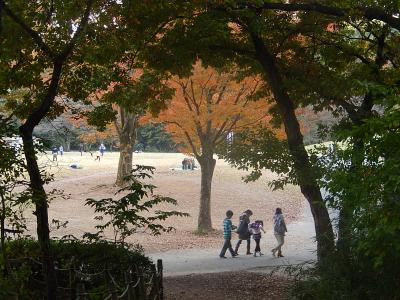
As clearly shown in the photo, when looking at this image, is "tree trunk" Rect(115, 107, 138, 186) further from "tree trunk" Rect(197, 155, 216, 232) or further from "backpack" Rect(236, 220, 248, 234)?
"backpack" Rect(236, 220, 248, 234)

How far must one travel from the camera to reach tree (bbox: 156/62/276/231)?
1864 centimetres

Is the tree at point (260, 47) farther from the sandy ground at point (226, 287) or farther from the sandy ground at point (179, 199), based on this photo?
the sandy ground at point (179, 199)

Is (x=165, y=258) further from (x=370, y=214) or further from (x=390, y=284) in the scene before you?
(x=370, y=214)

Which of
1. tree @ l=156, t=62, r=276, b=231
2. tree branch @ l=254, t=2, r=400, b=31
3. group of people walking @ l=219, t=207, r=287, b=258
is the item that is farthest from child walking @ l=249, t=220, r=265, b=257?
tree branch @ l=254, t=2, r=400, b=31

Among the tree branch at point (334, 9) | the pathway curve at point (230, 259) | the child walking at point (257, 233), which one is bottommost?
→ the pathway curve at point (230, 259)

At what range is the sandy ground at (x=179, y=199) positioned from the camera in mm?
20016

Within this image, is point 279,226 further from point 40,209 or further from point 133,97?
point 40,209

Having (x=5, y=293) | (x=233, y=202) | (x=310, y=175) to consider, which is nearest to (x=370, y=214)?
(x=5, y=293)

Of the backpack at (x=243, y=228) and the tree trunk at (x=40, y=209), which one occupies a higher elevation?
the tree trunk at (x=40, y=209)

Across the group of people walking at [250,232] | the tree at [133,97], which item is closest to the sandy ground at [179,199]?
the group of people walking at [250,232]

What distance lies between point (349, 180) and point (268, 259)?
10.8 m

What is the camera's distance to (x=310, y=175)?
10688 millimetres

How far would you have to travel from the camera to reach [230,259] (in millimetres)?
15961

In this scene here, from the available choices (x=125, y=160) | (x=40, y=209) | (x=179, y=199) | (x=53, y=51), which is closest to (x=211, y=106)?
(x=179, y=199)
